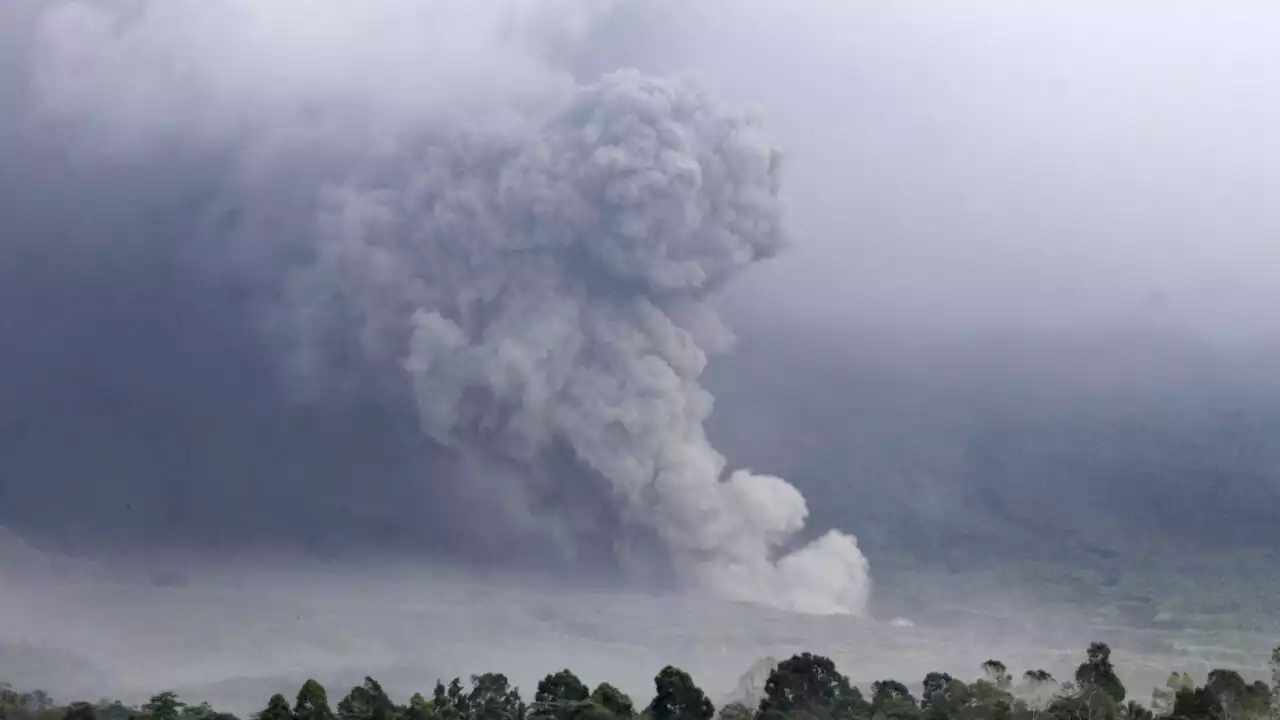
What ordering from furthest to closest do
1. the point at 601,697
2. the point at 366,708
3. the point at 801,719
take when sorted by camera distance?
the point at 366,708 < the point at 601,697 < the point at 801,719

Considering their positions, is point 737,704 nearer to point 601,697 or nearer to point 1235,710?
point 601,697

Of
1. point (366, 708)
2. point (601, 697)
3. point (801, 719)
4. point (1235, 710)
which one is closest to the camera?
point (1235, 710)

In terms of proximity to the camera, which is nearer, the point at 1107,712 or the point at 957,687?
the point at 1107,712

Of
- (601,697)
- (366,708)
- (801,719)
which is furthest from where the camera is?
(366,708)

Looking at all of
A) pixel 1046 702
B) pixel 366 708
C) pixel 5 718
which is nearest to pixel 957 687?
pixel 1046 702

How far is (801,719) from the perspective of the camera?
93938mm

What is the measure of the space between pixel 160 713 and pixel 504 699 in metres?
24.7

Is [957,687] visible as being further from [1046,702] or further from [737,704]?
[737,704]

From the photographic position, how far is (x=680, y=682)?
339ft

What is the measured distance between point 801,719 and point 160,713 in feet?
153

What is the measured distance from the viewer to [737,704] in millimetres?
104562

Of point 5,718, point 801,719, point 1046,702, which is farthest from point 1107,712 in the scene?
point 5,718

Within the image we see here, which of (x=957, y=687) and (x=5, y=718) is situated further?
(x=5, y=718)

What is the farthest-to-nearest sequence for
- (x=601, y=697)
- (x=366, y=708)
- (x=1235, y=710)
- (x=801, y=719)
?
(x=366, y=708)
(x=601, y=697)
(x=801, y=719)
(x=1235, y=710)
